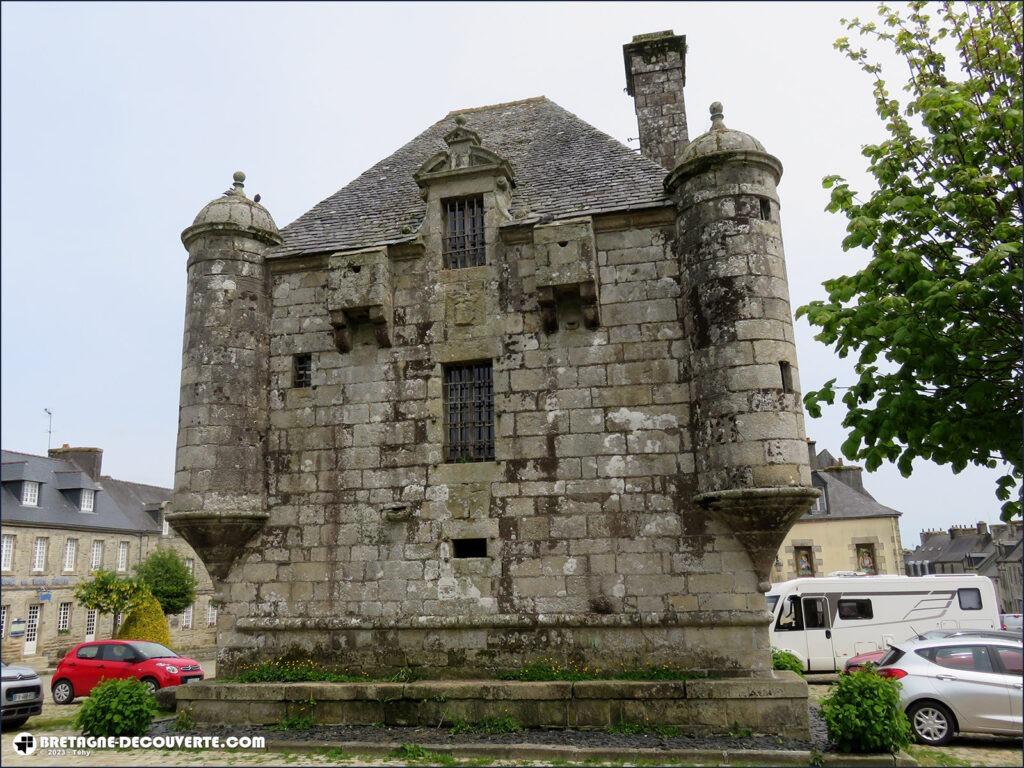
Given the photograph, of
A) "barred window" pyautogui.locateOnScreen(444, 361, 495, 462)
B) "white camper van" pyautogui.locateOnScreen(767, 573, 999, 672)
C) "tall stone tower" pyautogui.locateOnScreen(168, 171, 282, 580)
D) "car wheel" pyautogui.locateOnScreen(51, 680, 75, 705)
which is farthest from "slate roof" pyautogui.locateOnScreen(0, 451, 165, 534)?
"white camper van" pyautogui.locateOnScreen(767, 573, 999, 672)

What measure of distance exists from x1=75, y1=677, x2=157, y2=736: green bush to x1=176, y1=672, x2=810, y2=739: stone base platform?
0.63 meters

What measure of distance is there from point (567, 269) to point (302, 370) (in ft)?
14.8

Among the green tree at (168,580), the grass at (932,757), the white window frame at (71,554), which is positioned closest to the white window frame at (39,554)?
the white window frame at (71,554)

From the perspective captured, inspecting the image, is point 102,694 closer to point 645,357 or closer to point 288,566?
point 288,566

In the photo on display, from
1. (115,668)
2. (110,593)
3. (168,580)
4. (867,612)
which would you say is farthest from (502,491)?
(168,580)

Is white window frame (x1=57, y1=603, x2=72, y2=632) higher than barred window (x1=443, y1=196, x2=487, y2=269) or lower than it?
lower

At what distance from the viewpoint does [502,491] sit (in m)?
10.1

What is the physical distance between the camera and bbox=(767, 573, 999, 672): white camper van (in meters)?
17.1

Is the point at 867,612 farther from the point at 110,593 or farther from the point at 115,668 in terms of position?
the point at 110,593

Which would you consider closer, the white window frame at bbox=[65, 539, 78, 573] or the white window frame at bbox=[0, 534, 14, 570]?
the white window frame at bbox=[0, 534, 14, 570]

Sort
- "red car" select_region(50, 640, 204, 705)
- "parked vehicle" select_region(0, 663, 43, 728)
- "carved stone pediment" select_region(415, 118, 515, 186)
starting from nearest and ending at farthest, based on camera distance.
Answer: "carved stone pediment" select_region(415, 118, 515, 186), "parked vehicle" select_region(0, 663, 43, 728), "red car" select_region(50, 640, 204, 705)

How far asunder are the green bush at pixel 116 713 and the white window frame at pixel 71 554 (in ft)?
80.8

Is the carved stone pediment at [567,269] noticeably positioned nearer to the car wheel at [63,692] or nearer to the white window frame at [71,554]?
the car wheel at [63,692]

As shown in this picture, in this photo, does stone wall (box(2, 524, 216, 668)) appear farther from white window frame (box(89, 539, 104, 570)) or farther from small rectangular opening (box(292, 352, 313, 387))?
small rectangular opening (box(292, 352, 313, 387))
